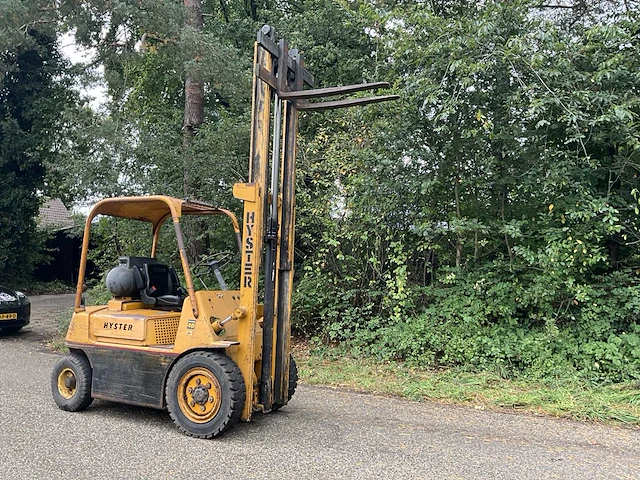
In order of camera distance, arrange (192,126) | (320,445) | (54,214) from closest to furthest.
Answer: (320,445), (192,126), (54,214)

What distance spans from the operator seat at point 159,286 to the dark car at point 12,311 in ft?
21.2

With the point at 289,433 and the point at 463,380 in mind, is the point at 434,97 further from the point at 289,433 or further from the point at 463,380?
the point at 289,433

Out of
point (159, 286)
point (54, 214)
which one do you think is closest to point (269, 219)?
point (159, 286)

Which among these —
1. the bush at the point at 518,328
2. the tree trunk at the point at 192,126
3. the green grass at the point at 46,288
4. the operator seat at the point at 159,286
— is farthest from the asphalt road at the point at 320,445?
the green grass at the point at 46,288

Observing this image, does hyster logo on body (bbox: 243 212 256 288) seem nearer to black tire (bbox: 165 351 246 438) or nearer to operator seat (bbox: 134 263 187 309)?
black tire (bbox: 165 351 246 438)

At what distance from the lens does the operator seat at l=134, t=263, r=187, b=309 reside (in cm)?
582

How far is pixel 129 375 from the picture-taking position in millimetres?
5367

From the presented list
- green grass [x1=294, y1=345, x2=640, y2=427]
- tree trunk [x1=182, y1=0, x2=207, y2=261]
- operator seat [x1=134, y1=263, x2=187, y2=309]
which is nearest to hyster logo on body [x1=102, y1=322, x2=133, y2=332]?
operator seat [x1=134, y1=263, x2=187, y2=309]

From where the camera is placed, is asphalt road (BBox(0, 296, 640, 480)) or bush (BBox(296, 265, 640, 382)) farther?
bush (BBox(296, 265, 640, 382))

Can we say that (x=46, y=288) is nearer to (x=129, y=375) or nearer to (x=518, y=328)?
(x=129, y=375)

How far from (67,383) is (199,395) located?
1.88m

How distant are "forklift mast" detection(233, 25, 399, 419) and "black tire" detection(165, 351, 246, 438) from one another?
0.68ft

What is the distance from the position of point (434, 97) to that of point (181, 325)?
4.64 meters

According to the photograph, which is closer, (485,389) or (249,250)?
(249,250)
